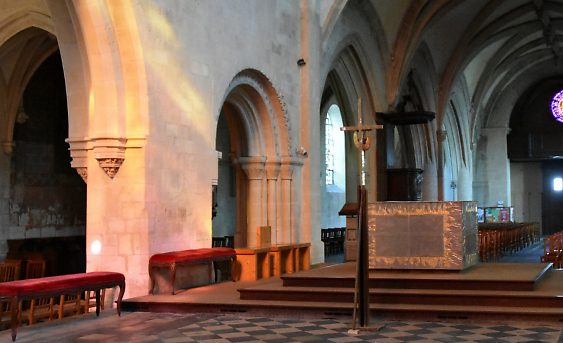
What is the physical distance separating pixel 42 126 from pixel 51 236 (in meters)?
2.33


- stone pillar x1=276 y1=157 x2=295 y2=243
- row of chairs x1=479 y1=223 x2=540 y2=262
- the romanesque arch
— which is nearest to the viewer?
the romanesque arch

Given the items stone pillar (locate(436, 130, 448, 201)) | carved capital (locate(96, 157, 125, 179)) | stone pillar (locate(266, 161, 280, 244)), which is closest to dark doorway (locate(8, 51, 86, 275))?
stone pillar (locate(266, 161, 280, 244))

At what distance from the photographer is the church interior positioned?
Result: 9.15m

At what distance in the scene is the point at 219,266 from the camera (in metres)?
12.1

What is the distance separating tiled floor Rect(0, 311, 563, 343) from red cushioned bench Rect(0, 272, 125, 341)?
1.09 feet

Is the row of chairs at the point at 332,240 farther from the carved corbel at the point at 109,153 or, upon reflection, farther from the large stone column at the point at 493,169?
the large stone column at the point at 493,169

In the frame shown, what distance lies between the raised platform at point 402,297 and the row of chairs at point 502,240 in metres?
6.37

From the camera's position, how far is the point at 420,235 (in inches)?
377

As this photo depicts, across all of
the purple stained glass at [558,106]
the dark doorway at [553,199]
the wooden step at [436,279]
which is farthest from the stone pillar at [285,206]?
the dark doorway at [553,199]

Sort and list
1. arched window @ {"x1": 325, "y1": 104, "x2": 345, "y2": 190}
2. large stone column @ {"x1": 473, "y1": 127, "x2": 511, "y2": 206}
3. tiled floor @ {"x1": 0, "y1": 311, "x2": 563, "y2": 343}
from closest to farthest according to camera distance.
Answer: tiled floor @ {"x1": 0, "y1": 311, "x2": 563, "y2": 343} < arched window @ {"x1": 325, "y1": 104, "x2": 345, "y2": 190} < large stone column @ {"x1": 473, "y1": 127, "x2": 511, "y2": 206}

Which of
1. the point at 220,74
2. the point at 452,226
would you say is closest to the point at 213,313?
the point at 452,226

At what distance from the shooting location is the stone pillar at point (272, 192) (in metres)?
13.9

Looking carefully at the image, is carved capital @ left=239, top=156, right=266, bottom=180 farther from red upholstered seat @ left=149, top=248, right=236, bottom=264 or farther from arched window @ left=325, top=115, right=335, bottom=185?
arched window @ left=325, top=115, right=335, bottom=185

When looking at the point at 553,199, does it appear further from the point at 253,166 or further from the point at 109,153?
the point at 109,153
